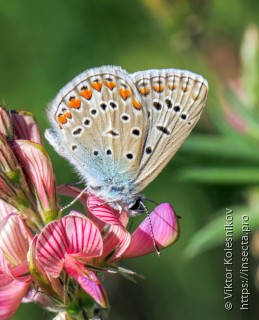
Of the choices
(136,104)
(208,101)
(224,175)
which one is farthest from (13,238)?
(208,101)

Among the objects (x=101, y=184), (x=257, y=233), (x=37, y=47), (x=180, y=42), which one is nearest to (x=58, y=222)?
(x=101, y=184)

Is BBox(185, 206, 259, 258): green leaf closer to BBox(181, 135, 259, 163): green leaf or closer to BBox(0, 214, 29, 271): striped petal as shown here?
BBox(181, 135, 259, 163): green leaf

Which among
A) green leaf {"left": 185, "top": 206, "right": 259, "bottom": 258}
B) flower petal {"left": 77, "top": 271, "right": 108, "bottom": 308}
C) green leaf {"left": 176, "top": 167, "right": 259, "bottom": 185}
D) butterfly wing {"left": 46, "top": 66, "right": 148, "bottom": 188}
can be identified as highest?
butterfly wing {"left": 46, "top": 66, "right": 148, "bottom": 188}

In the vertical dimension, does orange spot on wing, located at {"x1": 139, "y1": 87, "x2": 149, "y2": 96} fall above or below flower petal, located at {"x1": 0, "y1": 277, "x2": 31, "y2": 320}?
above

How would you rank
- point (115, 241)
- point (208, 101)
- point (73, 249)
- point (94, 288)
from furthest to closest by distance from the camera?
point (208, 101)
point (115, 241)
point (73, 249)
point (94, 288)

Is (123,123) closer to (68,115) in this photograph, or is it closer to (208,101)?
(68,115)

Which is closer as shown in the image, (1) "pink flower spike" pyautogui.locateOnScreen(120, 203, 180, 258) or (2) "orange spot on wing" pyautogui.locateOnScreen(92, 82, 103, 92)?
(1) "pink flower spike" pyautogui.locateOnScreen(120, 203, 180, 258)

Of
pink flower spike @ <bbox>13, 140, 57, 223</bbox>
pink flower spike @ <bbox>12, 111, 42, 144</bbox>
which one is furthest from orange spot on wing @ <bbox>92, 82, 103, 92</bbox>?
pink flower spike @ <bbox>13, 140, 57, 223</bbox>
